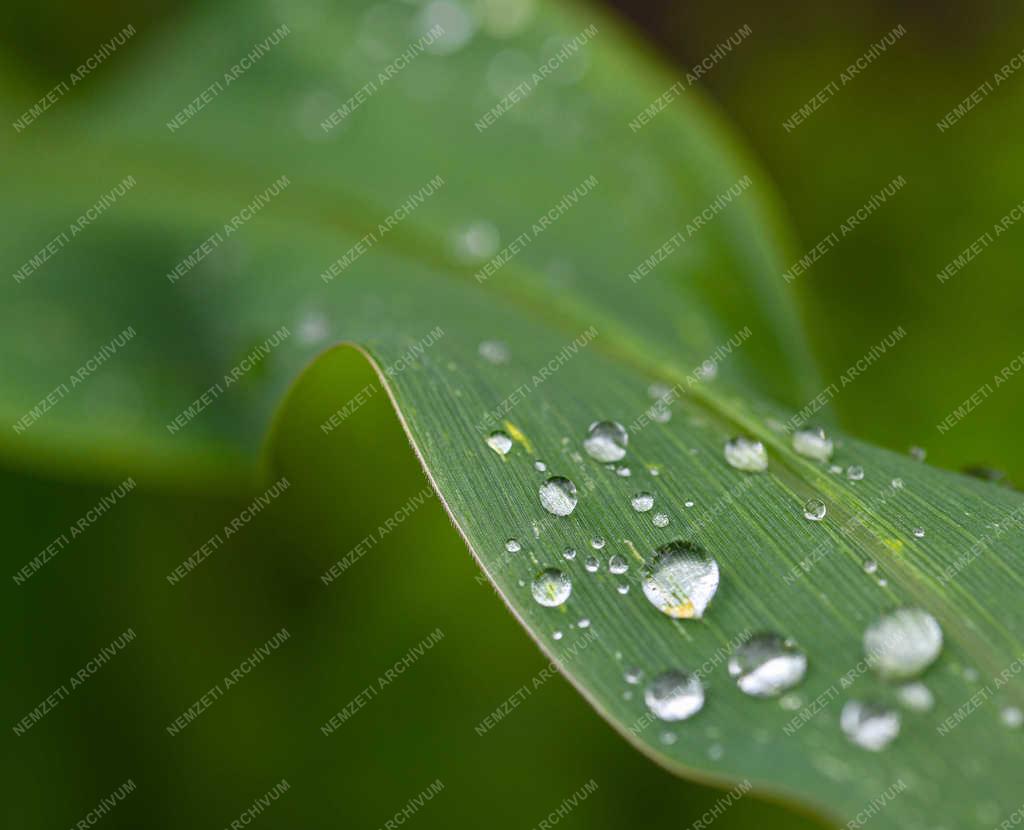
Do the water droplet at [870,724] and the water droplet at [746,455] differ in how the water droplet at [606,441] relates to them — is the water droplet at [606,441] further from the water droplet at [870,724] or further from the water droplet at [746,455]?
the water droplet at [870,724]

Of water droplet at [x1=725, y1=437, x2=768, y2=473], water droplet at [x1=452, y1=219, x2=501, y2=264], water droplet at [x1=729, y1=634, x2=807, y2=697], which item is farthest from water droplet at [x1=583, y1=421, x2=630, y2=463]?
water droplet at [x1=452, y1=219, x2=501, y2=264]

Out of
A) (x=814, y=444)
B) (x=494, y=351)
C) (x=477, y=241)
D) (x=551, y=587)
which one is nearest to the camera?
(x=551, y=587)

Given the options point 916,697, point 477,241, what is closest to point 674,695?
point 916,697

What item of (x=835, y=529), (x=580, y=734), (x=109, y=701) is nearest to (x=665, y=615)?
(x=835, y=529)

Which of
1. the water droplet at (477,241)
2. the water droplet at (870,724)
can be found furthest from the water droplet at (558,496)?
the water droplet at (477,241)

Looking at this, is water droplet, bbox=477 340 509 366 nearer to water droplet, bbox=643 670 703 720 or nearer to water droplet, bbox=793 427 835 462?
water droplet, bbox=793 427 835 462

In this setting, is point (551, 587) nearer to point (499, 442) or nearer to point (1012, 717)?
point (499, 442)

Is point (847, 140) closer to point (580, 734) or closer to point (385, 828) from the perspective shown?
point (580, 734)
